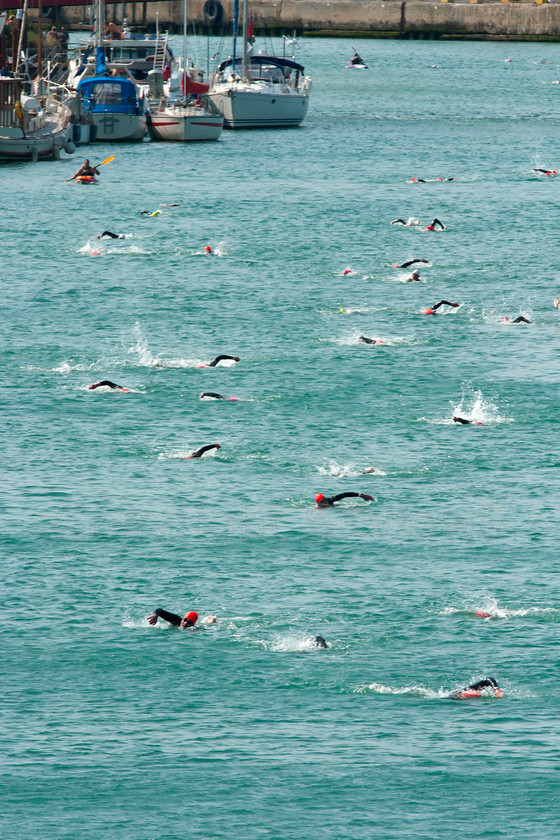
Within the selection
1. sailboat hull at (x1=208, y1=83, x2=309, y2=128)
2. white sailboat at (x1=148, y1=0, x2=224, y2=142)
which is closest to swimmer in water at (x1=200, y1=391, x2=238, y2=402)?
white sailboat at (x1=148, y1=0, x2=224, y2=142)

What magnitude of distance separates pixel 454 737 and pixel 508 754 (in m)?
1.40

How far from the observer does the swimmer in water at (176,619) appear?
126 feet

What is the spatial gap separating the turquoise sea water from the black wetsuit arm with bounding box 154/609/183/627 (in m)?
0.39

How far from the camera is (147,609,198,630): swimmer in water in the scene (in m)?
38.3

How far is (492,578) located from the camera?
138ft

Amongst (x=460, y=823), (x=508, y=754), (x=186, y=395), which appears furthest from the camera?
(x=186, y=395)

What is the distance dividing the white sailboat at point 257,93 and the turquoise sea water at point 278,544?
2471 inches

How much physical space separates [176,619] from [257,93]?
119692mm

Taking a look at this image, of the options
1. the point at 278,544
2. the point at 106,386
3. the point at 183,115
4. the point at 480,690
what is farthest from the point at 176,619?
the point at 183,115

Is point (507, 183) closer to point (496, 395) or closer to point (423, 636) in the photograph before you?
point (496, 395)

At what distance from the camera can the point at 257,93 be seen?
151750mm

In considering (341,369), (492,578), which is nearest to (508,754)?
(492,578)

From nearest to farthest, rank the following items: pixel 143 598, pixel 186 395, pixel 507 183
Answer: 1. pixel 143 598
2. pixel 186 395
3. pixel 507 183

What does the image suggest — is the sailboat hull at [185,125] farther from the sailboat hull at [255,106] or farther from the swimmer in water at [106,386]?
the swimmer in water at [106,386]
